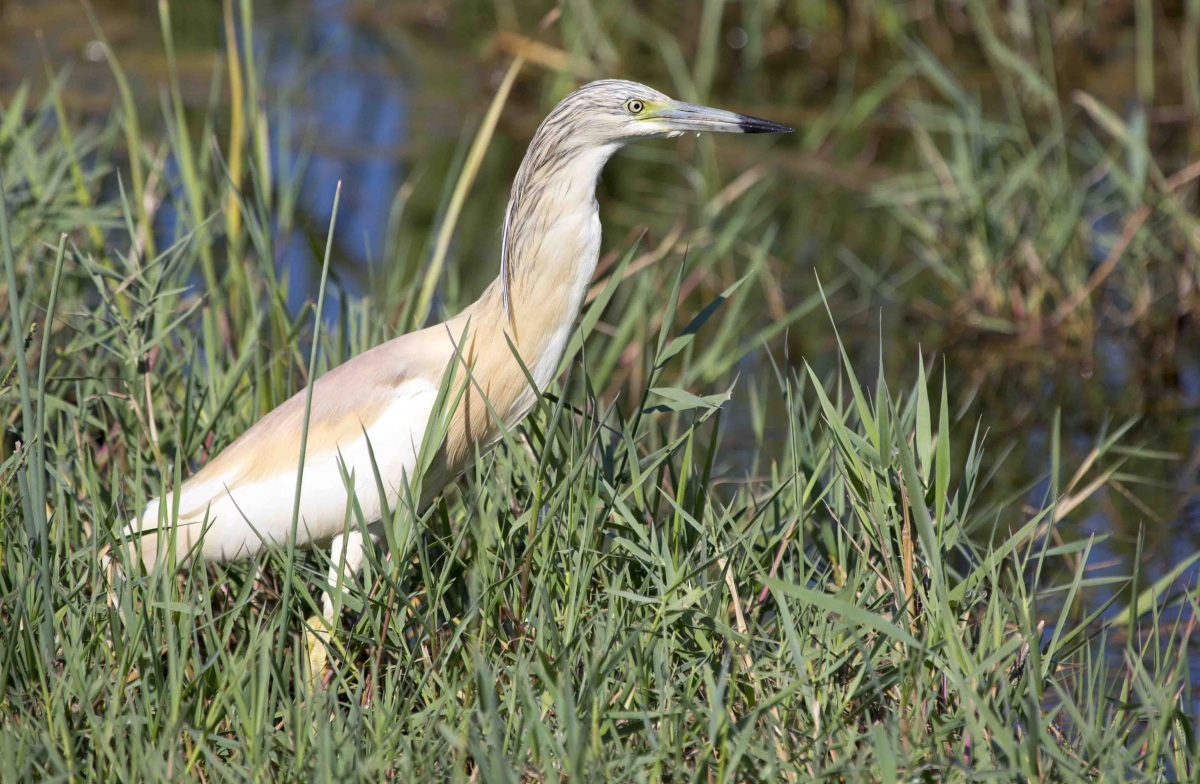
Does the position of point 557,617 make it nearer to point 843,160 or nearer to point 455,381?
point 455,381

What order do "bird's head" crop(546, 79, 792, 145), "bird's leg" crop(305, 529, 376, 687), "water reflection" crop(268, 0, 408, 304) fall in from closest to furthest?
"bird's leg" crop(305, 529, 376, 687)
"bird's head" crop(546, 79, 792, 145)
"water reflection" crop(268, 0, 408, 304)

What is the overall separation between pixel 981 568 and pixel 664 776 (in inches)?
24.5

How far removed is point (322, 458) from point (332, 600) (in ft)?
1.38

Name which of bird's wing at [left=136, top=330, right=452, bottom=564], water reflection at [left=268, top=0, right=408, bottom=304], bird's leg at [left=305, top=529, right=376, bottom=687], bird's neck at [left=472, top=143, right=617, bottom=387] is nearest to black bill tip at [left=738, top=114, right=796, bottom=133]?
bird's neck at [left=472, top=143, right=617, bottom=387]

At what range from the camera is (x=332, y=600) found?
252 cm

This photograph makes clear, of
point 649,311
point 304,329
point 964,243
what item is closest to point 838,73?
point 964,243

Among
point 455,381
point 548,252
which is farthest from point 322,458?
point 548,252

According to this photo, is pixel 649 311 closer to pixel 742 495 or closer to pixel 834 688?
pixel 742 495

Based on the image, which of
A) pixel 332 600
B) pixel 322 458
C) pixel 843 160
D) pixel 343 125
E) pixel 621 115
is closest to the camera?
pixel 332 600

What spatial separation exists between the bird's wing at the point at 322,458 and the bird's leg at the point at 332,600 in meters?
0.06

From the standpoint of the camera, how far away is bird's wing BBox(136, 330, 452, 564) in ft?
9.15

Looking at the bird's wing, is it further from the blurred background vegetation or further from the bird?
the blurred background vegetation

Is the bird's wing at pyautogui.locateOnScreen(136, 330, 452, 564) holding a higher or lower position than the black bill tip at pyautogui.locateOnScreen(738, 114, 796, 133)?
lower

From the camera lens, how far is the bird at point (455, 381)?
2.77 m
